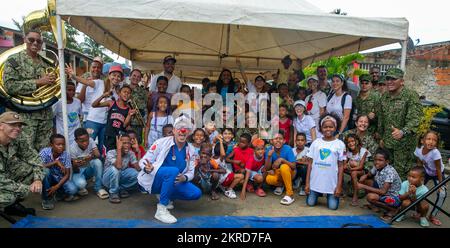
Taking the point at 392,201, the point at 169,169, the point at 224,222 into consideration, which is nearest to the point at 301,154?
the point at 392,201

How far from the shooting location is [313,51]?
7098mm

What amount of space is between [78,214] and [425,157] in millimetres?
4268

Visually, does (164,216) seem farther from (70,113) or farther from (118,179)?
(70,113)

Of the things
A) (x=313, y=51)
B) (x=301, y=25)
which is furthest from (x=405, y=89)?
(x=313, y=51)

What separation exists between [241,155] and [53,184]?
240 cm

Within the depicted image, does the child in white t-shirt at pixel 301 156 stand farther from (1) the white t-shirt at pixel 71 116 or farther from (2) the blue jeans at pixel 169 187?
(1) the white t-shirt at pixel 71 116

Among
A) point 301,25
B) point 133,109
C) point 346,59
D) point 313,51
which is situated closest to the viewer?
point 301,25

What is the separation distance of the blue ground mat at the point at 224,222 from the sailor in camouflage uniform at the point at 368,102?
57.8 inches

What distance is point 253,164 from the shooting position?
4.30 metres

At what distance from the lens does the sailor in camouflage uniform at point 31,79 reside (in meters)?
3.61

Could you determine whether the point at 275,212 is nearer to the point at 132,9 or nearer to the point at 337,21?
the point at 337,21

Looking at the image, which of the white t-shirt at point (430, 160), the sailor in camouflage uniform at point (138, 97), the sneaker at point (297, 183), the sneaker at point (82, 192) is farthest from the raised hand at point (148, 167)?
the white t-shirt at point (430, 160)

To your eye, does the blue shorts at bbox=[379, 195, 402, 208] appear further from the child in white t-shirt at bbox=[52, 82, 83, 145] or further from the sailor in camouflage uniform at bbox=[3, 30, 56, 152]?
the sailor in camouflage uniform at bbox=[3, 30, 56, 152]

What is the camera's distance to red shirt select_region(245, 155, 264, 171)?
4219 millimetres
